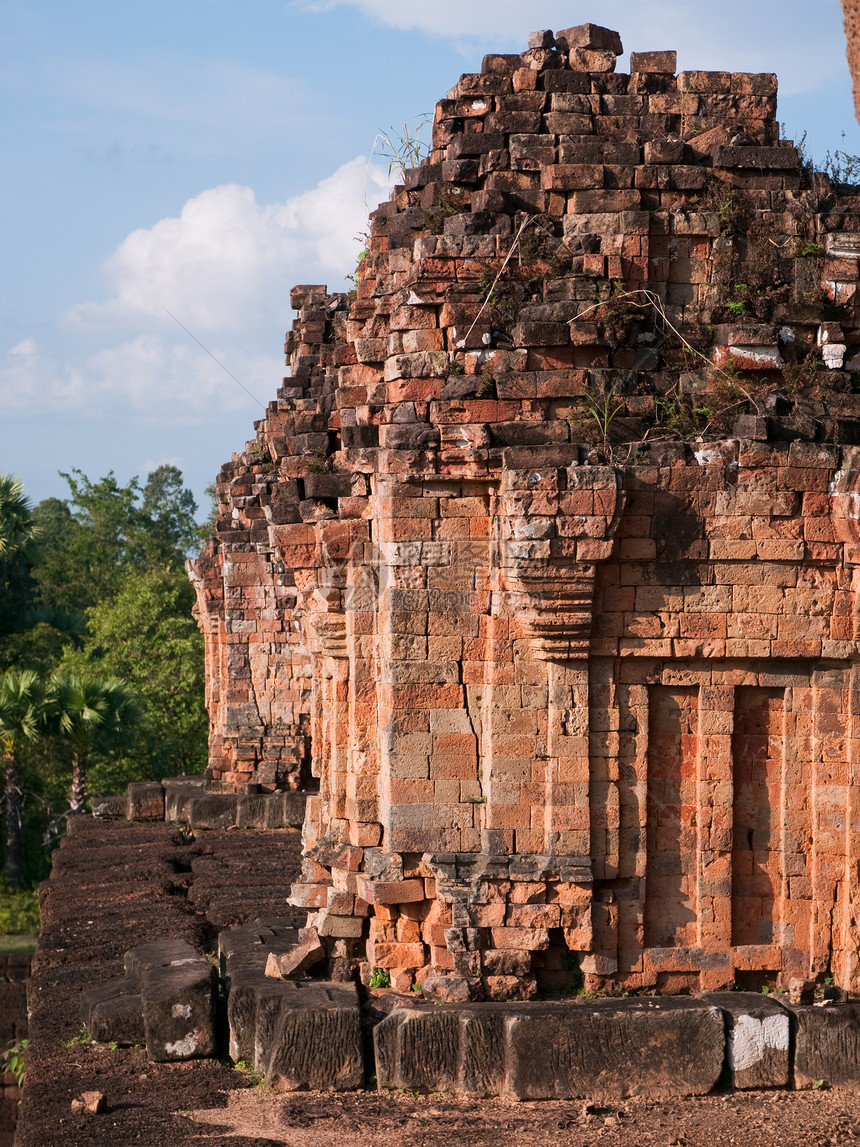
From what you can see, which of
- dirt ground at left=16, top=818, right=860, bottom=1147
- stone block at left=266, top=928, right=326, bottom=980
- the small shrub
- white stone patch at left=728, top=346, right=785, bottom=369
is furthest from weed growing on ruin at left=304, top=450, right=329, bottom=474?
the small shrub

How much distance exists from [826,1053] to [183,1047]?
3866 mm

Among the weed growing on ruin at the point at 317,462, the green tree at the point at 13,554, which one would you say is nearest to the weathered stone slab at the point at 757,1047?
the weed growing on ruin at the point at 317,462

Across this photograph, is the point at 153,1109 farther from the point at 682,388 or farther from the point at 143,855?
the point at 143,855

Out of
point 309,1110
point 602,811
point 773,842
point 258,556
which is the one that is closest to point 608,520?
point 602,811

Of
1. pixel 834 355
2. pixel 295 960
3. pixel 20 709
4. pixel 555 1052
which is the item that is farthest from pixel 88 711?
pixel 834 355

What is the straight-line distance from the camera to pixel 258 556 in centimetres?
1900

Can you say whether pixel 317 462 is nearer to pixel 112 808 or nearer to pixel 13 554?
pixel 112 808

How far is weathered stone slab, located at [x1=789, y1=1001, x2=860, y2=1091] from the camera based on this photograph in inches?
310

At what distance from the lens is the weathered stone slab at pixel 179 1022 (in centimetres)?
834

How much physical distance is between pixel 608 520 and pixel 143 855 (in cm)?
968

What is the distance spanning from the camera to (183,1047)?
27.4ft

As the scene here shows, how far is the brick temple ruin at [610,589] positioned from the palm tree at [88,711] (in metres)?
15.7

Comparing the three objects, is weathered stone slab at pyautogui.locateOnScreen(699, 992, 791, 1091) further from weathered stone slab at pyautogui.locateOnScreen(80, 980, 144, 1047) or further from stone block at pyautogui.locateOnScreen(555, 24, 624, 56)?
stone block at pyautogui.locateOnScreen(555, 24, 624, 56)

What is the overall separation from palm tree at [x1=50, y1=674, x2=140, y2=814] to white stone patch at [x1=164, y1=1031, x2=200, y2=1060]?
1613cm
